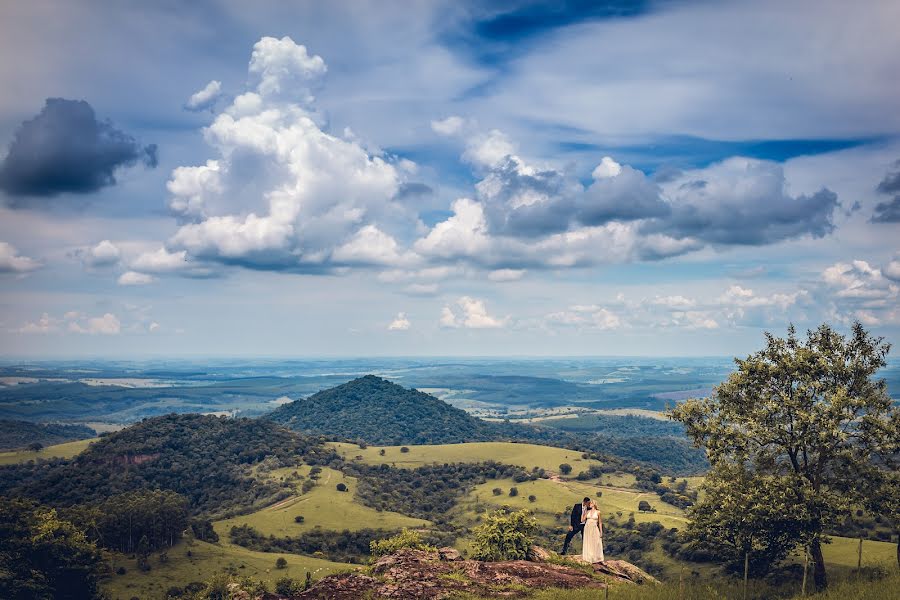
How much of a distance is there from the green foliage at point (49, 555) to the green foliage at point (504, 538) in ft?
143

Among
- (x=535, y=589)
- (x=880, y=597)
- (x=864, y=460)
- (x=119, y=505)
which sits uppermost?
(x=864, y=460)

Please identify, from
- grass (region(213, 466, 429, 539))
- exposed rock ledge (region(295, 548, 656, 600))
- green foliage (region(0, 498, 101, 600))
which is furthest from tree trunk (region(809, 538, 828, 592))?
grass (region(213, 466, 429, 539))

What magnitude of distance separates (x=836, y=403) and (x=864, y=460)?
4075 mm

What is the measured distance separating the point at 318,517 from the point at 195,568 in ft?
204

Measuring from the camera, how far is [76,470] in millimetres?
183500

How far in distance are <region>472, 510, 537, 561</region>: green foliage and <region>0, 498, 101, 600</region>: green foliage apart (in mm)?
43664

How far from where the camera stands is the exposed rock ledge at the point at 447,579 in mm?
31594

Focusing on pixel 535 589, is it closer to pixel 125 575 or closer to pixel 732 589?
pixel 732 589

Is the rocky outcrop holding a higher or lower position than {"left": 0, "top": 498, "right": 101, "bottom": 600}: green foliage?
higher

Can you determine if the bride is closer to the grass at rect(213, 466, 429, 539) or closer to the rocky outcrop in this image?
the rocky outcrop

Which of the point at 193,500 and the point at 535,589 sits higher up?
the point at 535,589

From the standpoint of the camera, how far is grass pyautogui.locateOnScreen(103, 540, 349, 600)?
8425 centimetres

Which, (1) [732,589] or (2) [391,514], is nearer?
(1) [732,589]

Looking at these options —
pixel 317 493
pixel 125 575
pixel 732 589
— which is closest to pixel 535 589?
pixel 732 589
